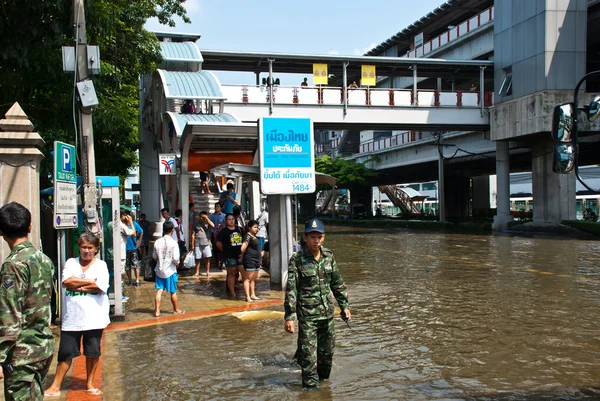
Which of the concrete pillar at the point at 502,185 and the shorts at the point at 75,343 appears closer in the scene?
the shorts at the point at 75,343

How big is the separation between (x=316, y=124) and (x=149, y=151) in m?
9.77

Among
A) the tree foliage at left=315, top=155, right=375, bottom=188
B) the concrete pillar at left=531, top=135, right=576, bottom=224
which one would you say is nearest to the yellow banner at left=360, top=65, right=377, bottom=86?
the concrete pillar at left=531, top=135, right=576, bottom=224

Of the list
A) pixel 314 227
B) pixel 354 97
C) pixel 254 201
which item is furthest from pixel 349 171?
pixel 314 227

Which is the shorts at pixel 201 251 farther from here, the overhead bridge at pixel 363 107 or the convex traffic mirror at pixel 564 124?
the overhead bridge at pixel 363 107

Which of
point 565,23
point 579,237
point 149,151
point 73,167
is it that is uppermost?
point 565,23

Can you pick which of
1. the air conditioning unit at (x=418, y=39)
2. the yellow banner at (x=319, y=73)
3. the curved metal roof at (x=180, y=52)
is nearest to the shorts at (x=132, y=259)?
the curved metal roof at (x=180, y=52)

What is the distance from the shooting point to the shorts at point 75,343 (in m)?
5.29

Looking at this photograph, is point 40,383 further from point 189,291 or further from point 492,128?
point 492,128

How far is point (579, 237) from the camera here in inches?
1139

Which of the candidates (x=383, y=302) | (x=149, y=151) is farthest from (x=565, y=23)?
(x=383, y=302)

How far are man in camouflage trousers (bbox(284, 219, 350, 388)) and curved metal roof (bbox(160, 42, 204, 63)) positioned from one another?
68.9 ft

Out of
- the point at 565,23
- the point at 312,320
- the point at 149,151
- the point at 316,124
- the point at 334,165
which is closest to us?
the point at 312,320

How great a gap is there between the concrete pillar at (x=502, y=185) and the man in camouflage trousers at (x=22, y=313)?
34.1m

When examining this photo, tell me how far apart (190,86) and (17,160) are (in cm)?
1344
